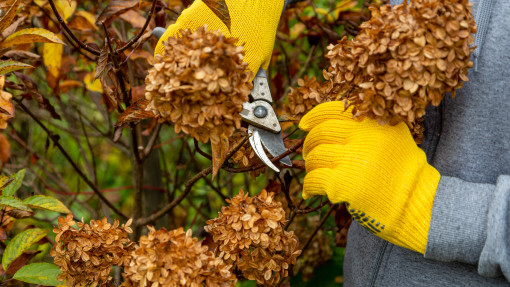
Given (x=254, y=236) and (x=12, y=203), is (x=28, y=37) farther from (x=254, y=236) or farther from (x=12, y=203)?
(x=254, y=236)

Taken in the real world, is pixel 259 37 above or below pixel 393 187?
above

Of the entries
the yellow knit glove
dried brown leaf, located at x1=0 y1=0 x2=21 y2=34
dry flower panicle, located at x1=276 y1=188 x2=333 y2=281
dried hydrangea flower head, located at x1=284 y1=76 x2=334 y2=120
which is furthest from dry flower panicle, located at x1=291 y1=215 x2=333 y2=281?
dried brown leaf, located at x1=0 y1=0 x2=21 y2=34

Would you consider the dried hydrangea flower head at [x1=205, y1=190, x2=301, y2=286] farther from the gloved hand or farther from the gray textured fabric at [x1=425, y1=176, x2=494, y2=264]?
the gray textured fabric at [x1=425, y1=176, x2=494, y2=264]

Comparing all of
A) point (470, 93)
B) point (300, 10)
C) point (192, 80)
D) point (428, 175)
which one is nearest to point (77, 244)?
point (192, 80)

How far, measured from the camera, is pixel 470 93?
90 centimetres

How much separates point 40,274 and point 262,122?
2.00 ft

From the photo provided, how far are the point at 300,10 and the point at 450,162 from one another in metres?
1.14

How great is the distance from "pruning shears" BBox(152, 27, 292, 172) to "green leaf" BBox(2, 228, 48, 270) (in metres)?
0.56

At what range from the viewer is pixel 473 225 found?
83cm

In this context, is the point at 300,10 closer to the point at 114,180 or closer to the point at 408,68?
the point at 408,68

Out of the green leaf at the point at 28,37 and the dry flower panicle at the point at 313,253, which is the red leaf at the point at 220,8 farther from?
the dry flower panicle at the point at 313,253

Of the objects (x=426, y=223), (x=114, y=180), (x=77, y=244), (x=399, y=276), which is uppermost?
(x=77, y=244)

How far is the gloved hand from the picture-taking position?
2.85 ft

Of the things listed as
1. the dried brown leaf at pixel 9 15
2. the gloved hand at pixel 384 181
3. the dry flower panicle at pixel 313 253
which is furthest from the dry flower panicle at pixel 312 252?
the dried brown leaf at pixel 9 15
